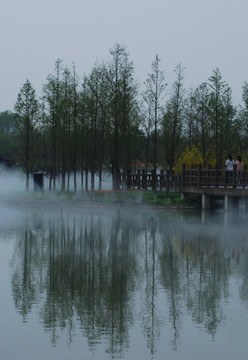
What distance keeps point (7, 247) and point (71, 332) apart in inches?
478

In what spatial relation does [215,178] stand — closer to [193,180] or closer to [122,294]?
[193,180]

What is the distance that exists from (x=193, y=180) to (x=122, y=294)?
34.5 metres

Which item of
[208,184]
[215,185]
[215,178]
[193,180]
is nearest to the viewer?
[215,178]

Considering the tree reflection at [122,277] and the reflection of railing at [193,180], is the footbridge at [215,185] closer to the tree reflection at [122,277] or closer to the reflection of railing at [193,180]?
the reflection of railing at [193,180]

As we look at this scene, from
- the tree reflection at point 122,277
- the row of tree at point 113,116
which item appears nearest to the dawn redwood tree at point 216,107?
the row of tree at point 113,116

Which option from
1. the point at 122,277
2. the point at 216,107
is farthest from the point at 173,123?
the point at 122,277

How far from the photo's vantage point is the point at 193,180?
50375 millimetres

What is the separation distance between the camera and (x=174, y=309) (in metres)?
14.9

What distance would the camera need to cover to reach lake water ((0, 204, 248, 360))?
12.1m

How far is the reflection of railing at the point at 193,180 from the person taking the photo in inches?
1758

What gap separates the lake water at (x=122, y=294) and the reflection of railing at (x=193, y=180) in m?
13.4

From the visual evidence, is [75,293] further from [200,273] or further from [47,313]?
[200,273]

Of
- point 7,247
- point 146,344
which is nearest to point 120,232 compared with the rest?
point 7,247

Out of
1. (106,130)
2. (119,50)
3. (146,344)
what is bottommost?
(146,344)
